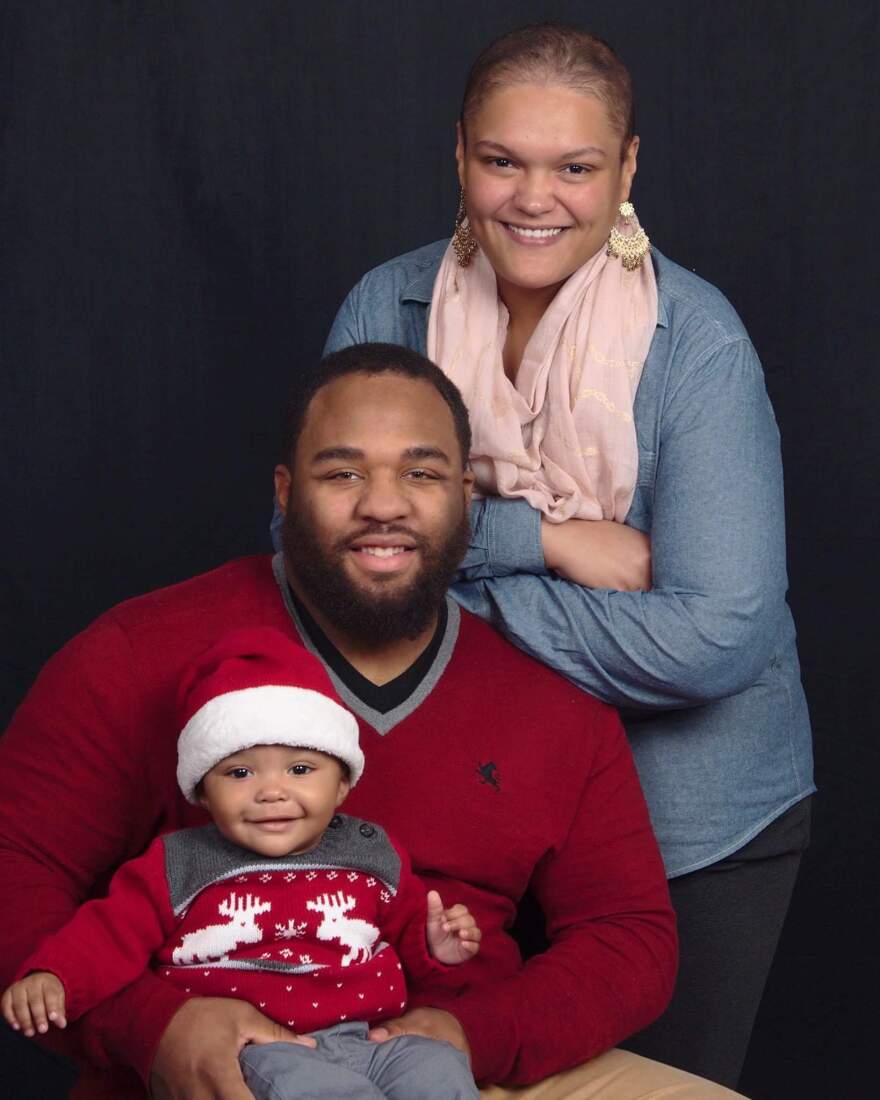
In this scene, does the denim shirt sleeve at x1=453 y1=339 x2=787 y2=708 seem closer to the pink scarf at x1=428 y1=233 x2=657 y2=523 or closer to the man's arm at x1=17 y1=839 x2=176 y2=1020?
the pink scarf at x1=428 y1=233 x2=657 y2=523

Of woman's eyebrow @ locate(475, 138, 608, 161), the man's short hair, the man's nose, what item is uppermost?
woman's eyebrow @ locate(475, 138, 608, 161)

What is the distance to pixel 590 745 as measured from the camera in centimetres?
256

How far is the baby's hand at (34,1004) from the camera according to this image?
82.4 inches

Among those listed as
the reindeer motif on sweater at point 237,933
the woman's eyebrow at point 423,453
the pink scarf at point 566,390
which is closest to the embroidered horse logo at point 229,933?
the reindeer motif on sweater at point 237,933

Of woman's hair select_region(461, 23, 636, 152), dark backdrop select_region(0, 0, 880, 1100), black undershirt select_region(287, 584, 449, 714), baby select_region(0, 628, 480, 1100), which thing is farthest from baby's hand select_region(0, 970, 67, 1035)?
dark backdrop select_region(0, 0, 880, 1100)

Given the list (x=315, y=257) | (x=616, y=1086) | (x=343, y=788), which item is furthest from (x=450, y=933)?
(x=315, y=257)

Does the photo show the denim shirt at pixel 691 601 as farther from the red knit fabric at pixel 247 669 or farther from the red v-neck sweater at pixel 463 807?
the red knit fabric at pixel 247 669

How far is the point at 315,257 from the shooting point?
3844mm

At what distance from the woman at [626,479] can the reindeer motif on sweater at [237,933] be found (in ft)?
1.73

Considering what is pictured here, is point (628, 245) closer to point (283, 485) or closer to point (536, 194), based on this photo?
point (536, 194)

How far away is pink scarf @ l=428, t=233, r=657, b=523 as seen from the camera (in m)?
2.62

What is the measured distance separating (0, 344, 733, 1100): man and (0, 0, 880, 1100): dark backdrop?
4.15 feet

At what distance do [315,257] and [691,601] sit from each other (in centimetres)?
159

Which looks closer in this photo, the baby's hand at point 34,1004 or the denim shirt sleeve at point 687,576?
the baby's hand at point 34,1004
